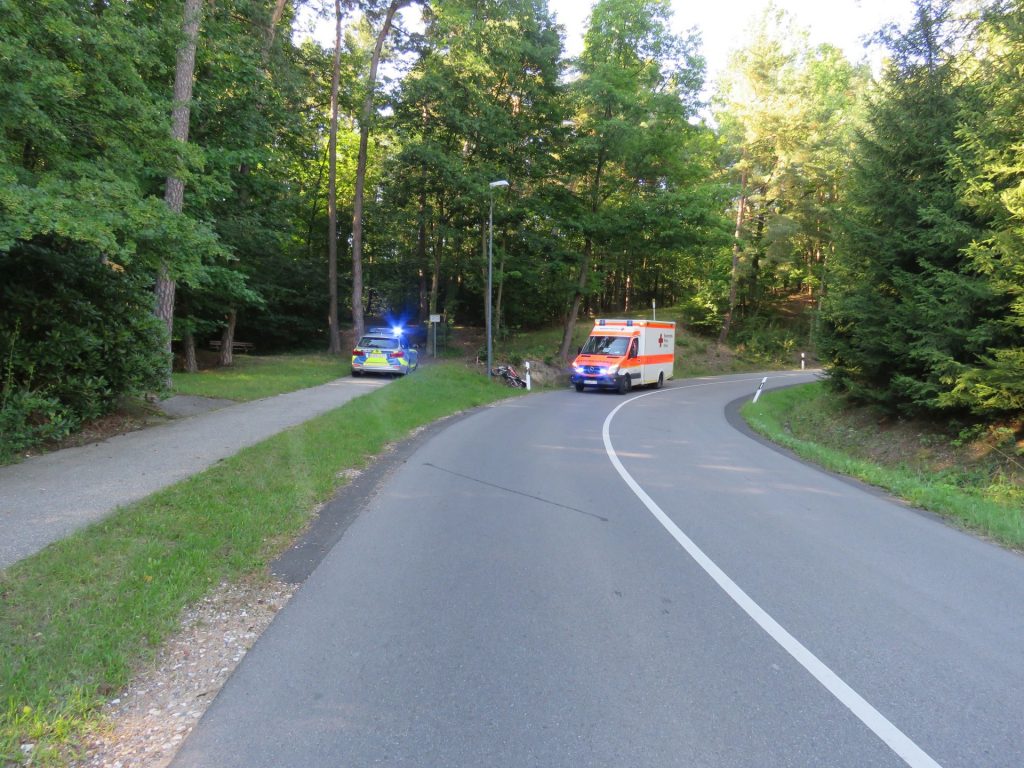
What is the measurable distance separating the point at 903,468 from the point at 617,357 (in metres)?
13.7

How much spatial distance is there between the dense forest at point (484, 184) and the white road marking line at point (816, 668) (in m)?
7.30

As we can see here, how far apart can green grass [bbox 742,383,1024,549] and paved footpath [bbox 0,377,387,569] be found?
902cm

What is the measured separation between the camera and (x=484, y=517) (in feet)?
22.4

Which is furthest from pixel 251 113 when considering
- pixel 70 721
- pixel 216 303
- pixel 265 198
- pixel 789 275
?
pixel 789 275

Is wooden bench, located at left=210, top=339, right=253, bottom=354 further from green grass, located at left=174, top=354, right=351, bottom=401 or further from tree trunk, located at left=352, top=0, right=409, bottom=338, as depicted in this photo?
tree trunk, located at left=352, top=0, right=409, bottom=338

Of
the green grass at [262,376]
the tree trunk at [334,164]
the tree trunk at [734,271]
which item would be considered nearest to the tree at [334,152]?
the tree trunk at [334,164]

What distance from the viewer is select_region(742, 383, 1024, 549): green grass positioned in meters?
7.61

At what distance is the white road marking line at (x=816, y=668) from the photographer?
2.95 m

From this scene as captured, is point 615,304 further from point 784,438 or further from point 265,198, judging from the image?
point 784,438

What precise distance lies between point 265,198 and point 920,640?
24845 millimetres

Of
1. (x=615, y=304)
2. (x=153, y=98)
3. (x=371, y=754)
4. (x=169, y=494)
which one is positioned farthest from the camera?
(x=615, y=304)

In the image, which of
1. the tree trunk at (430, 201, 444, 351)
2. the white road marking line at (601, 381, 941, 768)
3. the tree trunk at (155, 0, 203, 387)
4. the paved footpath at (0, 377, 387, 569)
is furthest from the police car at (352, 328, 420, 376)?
the white road marking line at (601, 381, 941, 768)

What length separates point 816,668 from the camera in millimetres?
3680

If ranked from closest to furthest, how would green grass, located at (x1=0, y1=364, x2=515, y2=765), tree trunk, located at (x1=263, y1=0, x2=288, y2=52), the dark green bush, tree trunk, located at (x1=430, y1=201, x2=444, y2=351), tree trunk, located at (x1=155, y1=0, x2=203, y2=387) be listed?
green grass, located at (x1=0, y1=364, x2=515, y2=765), the dark green bush, tree trunk, located at (x1=155, y1=0, x2=203, y2=387), tree trunk, located at (x1=263, y1=0, x2=288, y2=52), tree trunk, located at (x1=430, y1=201, x2=444, y2=351)
